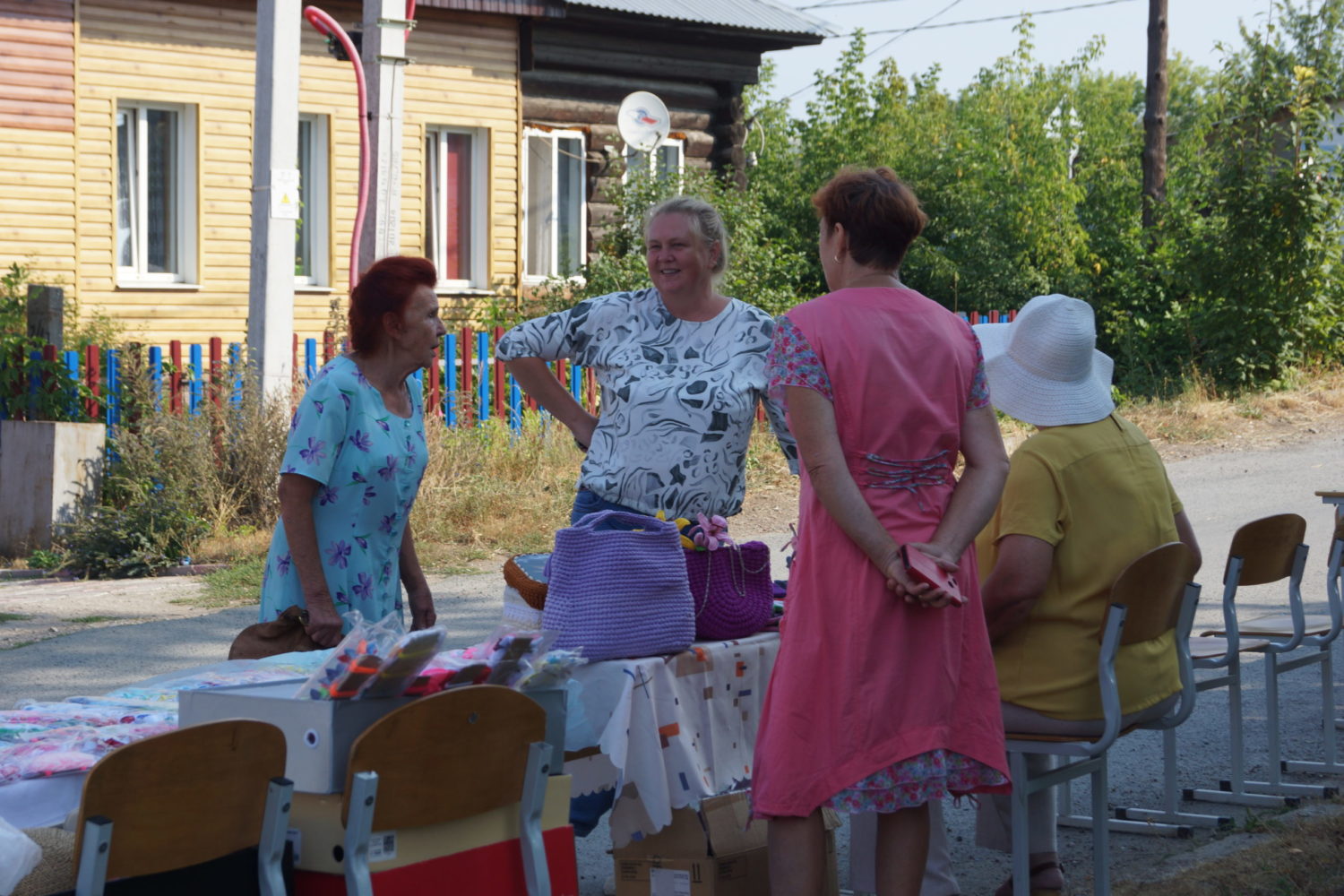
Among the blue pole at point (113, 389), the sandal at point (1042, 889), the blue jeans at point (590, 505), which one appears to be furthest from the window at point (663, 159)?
the sandal at point (1042, 889)

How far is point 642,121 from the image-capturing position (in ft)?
53.4

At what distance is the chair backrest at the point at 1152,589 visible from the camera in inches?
159

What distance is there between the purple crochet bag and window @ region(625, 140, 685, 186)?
1270 centimetres

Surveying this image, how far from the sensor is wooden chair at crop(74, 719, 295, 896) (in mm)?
2502

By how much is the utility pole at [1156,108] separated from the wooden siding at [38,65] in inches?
536

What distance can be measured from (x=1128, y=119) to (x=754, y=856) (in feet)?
140

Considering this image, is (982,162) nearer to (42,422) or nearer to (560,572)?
(42,422)

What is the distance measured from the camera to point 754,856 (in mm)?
3947

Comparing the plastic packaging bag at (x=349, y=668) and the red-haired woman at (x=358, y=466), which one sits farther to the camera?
the red-haired woman at (x=358, y=466)

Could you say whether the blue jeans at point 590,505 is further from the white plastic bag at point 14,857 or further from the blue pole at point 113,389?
the blue pole at point 113,389

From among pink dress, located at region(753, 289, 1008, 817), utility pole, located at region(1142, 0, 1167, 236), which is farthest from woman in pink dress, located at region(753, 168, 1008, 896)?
A: utility pole, located at region(1142, 0, 1167, 236)

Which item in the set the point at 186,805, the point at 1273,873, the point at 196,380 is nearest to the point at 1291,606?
the point at 1273,873

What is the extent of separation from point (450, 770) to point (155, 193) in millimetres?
12307

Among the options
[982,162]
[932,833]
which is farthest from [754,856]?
[982,162]
